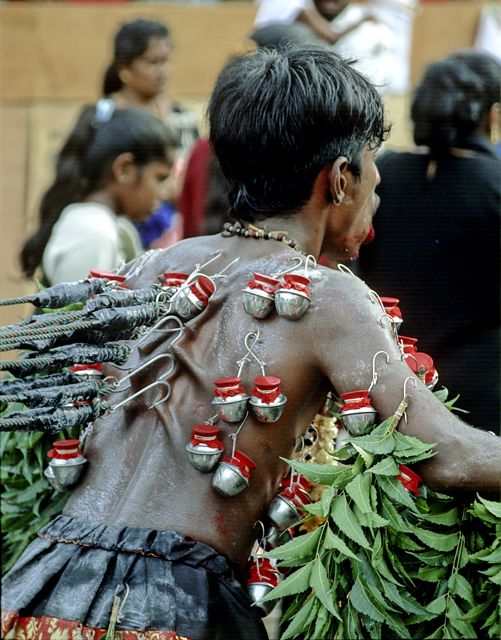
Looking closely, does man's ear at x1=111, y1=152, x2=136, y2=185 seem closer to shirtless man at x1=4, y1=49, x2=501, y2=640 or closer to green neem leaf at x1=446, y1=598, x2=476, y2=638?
shirtless man at x1=4, y1=49, x2=501, y2=640

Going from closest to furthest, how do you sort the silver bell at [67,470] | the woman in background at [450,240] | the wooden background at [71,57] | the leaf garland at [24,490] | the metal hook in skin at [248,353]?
the metal hook in skin at [248,353] → the silver bell at [67,470] → the leaf garland at [24,490] → the woman in background at [450,240] → the wooden background at [71,57]

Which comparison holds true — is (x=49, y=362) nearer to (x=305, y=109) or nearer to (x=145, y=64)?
(x=305, y=109)

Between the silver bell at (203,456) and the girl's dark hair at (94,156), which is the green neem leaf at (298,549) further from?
the girl's dark hair at (94,156)

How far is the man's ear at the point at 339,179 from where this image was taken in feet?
9.74

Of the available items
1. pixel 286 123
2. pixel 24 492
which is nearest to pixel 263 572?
pixel 24 492

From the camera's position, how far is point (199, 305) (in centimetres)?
289

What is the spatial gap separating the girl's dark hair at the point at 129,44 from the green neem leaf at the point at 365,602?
4.39 metres

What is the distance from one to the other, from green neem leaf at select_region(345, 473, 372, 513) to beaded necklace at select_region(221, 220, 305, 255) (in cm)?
62

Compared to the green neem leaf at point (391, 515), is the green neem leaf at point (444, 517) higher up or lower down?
lower down

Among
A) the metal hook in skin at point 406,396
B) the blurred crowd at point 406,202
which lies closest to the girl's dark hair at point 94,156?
the blurred crowd at point 406,202

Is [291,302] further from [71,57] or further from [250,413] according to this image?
[71,57]

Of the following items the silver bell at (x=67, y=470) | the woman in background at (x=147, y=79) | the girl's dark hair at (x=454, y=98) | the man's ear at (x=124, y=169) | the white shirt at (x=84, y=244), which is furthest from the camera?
the woman in background at (x=147, y=79)

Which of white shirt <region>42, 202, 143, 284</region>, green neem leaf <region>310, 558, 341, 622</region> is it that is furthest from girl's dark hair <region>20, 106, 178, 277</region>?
green neem leaf <region>310, 558, 341, 622</region>

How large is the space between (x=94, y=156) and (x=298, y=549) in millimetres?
3032
